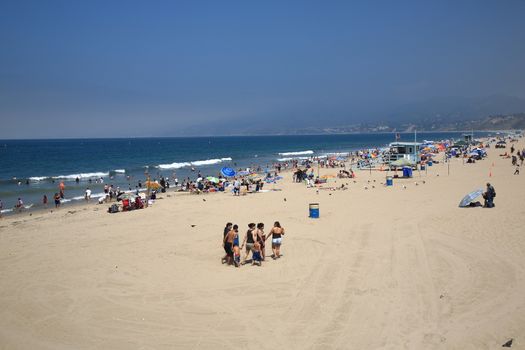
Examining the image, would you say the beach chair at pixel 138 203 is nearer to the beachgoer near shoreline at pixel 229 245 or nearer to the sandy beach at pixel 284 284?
the sandy beach at pixel 284 284

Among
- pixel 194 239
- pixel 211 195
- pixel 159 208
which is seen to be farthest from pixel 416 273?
pixel 211 195

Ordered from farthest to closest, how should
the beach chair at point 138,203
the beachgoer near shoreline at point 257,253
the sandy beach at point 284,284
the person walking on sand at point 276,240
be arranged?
1. the beach chair at point 138,203
2. the person walking on sand at point 276,240
3. the beachgoer near shoreline at point 257,253
4. the sandy beach at point 284,284

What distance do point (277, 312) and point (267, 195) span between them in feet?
54.1

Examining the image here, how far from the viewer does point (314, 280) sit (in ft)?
30.4

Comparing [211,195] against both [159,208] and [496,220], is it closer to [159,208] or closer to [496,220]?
[159,208]

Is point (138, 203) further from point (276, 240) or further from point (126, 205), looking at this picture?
point (276, 240)

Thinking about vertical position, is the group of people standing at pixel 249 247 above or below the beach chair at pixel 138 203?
above

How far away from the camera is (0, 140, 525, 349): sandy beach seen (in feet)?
22.7

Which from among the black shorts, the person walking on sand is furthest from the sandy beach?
the black shorts

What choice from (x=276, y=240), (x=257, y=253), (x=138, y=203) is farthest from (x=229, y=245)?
(x=138, y=203)

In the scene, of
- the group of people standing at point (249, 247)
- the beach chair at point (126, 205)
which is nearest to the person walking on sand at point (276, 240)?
the group of people standing at point (249, 247)

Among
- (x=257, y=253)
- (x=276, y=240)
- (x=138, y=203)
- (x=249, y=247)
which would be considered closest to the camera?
(x=257, y=253)

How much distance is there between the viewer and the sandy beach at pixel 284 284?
6910 millimetres

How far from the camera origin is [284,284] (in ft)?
29.9
